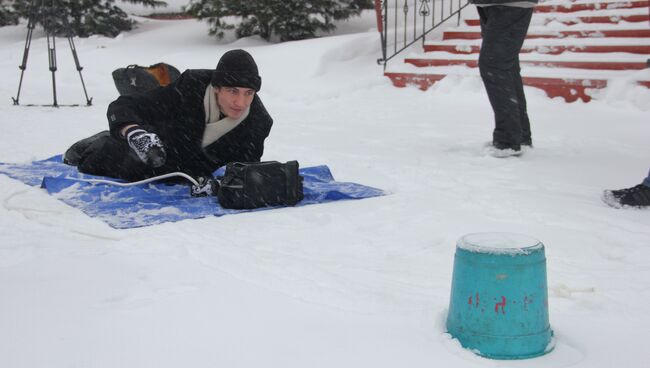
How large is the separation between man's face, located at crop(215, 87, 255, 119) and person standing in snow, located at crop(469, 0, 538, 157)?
6.48 ft

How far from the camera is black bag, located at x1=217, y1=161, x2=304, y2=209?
3939mm

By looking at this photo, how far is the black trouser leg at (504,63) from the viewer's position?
5.27 metres

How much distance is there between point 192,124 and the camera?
425 centimetres

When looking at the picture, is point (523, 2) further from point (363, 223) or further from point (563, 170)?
point (363, 223)

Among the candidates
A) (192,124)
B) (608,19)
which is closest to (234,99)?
(192,124)

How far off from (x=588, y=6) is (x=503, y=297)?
27.6 feet

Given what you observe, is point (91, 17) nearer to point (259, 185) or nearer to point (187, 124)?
point (187, 124)

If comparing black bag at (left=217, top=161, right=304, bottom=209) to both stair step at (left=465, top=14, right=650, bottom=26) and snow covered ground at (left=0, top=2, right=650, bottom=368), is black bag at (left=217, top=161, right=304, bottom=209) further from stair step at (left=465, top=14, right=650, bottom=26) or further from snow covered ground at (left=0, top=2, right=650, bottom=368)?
stair step at (left=465, top=14, right=650, bottom=26)

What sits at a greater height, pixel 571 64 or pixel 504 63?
pixel 504 63

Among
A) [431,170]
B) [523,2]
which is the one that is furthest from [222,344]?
[523,2]

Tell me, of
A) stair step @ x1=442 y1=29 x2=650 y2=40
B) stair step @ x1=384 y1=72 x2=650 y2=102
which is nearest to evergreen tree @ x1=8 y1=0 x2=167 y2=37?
stair step @ x1=442 y1=29 x2=650 y2=40

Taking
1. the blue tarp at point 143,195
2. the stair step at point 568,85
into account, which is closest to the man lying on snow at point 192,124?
the blue tarp at point 143,195

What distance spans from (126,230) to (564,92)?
559 centimetres

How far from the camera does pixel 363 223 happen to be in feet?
12.0
